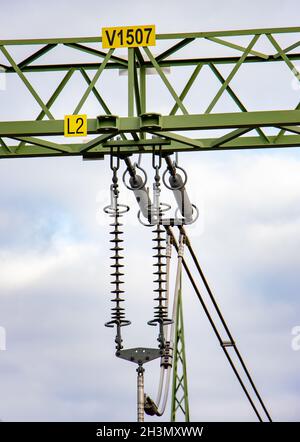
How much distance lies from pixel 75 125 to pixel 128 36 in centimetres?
140

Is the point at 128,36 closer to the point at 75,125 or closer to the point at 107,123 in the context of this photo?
the point at 107,123

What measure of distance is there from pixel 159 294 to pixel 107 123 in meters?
2.57

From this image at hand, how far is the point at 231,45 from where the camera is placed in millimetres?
18641

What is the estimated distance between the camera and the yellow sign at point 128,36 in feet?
59.2

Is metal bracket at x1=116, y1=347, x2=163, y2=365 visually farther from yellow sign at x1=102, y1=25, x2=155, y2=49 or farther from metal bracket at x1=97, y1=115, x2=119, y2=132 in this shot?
yellow sign at x1=102, y1=25, x2=155, y2=49

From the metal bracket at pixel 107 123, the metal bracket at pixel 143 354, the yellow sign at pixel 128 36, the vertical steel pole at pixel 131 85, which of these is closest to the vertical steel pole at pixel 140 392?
the metal bracket at pixel 143 354

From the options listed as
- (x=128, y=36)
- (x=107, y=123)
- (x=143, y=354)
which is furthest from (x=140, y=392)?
(x=128, y=36)

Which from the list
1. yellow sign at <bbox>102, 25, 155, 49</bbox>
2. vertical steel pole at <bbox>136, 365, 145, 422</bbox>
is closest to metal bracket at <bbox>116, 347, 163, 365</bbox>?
vertical steel pole at <bbox>136, 365, 145, 422</bbox>

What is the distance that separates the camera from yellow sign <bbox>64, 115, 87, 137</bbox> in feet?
58.6

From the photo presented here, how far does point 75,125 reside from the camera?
1789cm

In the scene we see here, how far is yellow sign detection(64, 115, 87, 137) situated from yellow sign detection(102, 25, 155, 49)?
1031 mm

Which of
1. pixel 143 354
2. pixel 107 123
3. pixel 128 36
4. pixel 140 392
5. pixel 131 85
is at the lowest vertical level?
pixel 140 392

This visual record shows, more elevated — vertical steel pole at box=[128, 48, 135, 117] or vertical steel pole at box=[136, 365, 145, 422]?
vertical steel pole at box=[128, 48, 135, 117]
